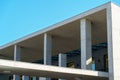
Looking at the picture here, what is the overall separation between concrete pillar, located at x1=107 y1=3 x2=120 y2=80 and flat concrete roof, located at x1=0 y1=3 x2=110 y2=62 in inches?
36.7

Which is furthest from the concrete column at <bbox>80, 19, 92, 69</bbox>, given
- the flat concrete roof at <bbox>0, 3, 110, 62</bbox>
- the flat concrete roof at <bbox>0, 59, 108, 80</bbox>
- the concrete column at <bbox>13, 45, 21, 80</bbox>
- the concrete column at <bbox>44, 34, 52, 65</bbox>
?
the concrete column at <bbox>13, 45, 21, 80</bbox>

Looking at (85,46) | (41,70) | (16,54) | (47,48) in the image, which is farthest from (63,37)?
(41,70)

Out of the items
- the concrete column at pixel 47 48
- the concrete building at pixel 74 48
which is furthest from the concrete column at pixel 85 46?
the concrete column at pixel 47 48

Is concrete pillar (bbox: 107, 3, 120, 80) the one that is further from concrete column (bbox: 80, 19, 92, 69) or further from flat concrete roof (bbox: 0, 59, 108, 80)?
concrete column (bbox: 80, 19, 92, 69)

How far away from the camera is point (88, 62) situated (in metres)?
28.4

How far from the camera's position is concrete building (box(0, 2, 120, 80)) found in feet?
81.3

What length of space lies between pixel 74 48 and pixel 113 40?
1532 centimetres

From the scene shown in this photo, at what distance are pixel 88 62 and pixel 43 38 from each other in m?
9.72

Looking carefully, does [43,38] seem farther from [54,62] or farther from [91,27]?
[54,62]

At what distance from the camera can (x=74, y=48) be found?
41.2 meters

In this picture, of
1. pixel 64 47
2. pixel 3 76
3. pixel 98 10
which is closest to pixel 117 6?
pixel 98 10

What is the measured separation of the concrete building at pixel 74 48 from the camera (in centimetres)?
2477

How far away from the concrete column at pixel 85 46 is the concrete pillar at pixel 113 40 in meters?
2.96

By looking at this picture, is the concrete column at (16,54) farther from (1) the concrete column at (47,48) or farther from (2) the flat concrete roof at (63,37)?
(1) the concrete column at (47,48)
